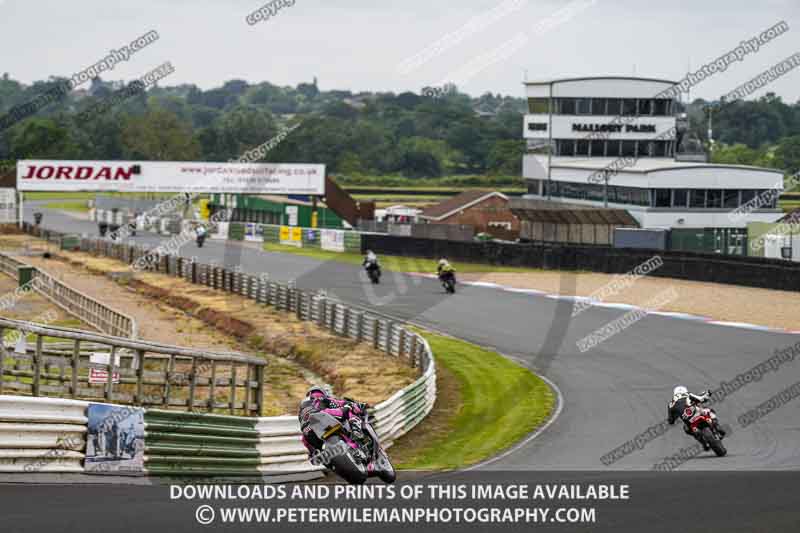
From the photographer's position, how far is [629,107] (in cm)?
8669

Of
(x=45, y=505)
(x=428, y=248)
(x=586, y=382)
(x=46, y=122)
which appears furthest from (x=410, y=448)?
(x=46, y=122)

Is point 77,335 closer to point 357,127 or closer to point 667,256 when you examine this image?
point 667,256

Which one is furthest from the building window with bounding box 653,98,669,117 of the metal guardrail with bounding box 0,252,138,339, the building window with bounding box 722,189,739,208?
the metal guardrail with bounding box 0,252,138,339

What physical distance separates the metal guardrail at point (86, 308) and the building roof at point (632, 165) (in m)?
39.9

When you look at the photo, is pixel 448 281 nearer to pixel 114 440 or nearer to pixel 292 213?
pixel 114 440

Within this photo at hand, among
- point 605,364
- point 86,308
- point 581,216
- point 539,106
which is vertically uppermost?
point 539,106

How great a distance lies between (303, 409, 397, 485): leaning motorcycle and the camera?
43.0 feet

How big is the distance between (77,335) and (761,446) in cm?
1086

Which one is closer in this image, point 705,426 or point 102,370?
point 102,370

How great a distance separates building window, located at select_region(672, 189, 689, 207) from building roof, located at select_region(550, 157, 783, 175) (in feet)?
4.63

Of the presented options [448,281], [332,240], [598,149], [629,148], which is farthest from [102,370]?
[629,148]

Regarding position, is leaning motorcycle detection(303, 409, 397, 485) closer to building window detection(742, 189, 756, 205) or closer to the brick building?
building window detection(742, 189, 756, 205)

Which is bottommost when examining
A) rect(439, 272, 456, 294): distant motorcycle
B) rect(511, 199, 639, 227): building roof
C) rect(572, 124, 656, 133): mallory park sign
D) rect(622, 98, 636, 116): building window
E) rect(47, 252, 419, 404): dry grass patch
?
rect(47, 252, 419, 404): dry grass patch

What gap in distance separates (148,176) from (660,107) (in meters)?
39.4
